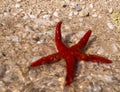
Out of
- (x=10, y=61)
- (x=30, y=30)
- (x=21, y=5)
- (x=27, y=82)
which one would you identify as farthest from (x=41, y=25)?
(x=27, y=82)

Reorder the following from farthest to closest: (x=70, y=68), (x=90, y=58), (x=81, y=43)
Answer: (x=81, y=43) → (x=90, y=58) → (x=70, y=68)

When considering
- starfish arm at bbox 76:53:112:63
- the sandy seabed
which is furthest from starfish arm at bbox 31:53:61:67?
A: starfish arm at bbox 76:53:112:63

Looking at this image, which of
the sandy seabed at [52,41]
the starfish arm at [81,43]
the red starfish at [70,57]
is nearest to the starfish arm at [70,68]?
the red starfish at [70,57]

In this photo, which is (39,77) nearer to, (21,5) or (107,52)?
(107,52)

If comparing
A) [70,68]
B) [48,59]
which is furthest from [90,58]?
[48,59]

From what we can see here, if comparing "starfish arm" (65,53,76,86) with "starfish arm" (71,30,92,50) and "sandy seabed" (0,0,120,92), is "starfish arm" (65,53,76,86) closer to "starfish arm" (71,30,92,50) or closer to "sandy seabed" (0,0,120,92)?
"sandy seabed" (0,0,120,92)

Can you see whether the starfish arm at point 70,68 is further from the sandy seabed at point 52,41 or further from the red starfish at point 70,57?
the sandy seabed at point 52,41

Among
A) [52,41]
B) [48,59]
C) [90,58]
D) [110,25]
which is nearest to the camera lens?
[48,59]

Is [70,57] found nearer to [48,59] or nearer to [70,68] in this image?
[70,68]
